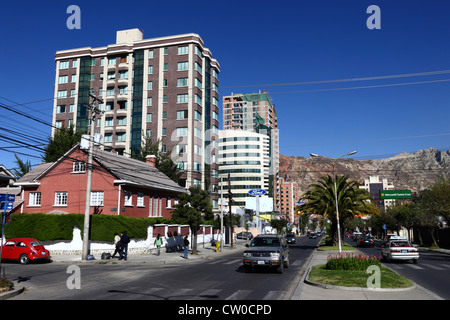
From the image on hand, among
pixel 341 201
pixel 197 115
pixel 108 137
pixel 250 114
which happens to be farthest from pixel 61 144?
pixel 250 114

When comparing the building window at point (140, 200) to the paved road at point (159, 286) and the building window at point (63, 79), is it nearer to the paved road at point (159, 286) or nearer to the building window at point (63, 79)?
the paved road at point (159, 286)

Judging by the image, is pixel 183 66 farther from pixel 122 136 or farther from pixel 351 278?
pixel 351 278

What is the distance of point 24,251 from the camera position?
78.3 ft

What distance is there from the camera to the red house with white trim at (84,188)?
33875 millimetres

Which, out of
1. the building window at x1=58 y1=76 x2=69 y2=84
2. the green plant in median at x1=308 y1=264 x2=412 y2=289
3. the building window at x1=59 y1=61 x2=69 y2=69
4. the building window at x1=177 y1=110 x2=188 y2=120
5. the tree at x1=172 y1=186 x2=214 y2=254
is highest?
the building window at x1=59 y1=61 x2=69 y2=69

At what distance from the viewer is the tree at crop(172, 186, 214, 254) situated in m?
32.3

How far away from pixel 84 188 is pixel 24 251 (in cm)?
1152

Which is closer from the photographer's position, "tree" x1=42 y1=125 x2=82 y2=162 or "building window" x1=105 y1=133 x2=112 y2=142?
"tree" x1=42 y1=125 x2=82 y2=162

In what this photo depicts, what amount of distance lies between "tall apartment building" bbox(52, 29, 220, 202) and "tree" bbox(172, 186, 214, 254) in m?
32.0

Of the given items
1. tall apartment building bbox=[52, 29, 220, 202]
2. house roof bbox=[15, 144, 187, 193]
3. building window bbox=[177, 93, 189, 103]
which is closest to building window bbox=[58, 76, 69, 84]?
tall apartment building bbox=[52, 29, 220, 202]

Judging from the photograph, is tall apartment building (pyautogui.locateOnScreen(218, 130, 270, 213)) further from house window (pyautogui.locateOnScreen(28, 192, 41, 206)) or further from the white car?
the white car
